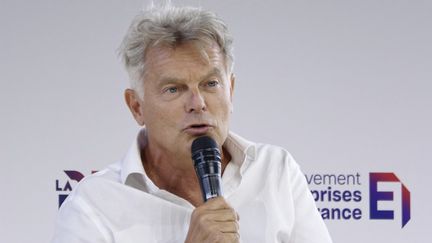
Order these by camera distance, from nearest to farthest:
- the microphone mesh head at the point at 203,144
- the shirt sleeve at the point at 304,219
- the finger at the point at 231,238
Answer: the finger at the point at 231,238, the microphone mesh head at the point at 203,144, the shirt sleeve at the point at 304,219

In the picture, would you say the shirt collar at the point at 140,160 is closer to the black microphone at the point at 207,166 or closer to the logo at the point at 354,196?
the black microphone at the point at 207,166

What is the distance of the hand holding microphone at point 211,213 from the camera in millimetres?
1185

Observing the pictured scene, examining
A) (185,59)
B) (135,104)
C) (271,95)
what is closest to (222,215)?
(185,59)

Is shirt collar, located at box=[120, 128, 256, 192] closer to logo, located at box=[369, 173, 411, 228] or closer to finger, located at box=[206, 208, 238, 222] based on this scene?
finger, located at box=[206, 208, 238, 222]

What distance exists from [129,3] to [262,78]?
25.0 inches

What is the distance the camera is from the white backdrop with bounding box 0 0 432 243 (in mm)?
2693

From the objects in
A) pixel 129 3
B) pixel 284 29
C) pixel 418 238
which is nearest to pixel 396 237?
pixel 418 238

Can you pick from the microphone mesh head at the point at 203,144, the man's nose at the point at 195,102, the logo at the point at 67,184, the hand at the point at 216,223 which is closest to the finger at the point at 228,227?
the hand at the point at 216,223

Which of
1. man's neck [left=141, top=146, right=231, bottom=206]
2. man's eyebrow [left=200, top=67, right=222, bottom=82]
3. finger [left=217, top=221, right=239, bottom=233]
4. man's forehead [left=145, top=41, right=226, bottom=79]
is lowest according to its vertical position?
finger [left=217, top=221, right=239, bottom=233]

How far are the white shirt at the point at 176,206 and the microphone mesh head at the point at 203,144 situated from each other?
0.24m

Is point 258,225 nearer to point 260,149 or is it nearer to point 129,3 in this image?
point 260,149

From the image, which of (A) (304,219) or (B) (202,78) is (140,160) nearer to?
(B) (202,78)

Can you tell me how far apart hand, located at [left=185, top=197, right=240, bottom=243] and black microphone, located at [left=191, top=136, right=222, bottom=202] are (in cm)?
3

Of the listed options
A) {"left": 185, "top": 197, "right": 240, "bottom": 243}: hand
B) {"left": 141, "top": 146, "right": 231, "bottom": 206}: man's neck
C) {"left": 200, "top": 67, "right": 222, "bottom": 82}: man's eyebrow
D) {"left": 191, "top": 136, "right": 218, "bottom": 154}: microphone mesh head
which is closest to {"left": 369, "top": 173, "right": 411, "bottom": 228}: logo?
{"left": 141, "top": 146, "right": 231, "bottom": 206}: man's neck
